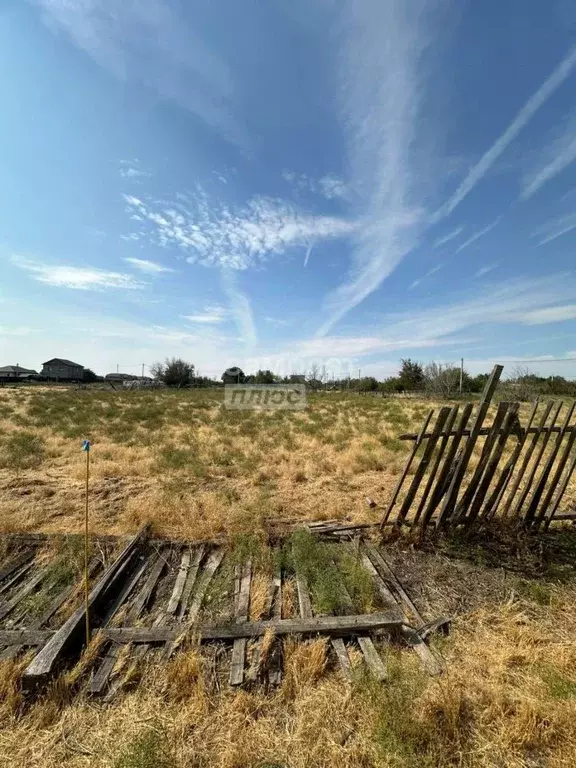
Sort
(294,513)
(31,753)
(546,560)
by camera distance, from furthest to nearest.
Result: 1. (294,513)
2. (546,560)
3. (31,753)

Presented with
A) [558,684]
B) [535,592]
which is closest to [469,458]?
[535,592]

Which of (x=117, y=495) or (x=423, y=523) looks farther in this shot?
(x=117, y=495)

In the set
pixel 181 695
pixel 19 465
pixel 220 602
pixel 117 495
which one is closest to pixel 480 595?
pixel 220 602

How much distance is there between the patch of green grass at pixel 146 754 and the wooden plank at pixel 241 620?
57 centimetres

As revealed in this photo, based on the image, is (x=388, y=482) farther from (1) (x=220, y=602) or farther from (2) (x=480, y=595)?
(1) (x=220, y=602)

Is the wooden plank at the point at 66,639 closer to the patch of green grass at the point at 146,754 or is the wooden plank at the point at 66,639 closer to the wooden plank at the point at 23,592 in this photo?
the wooden plank at the point at 23,592

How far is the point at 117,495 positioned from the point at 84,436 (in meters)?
6.26

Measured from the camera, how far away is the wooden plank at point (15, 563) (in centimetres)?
377

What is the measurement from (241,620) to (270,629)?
291 millimetres

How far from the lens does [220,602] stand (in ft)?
11.0

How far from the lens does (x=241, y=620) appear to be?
300cm

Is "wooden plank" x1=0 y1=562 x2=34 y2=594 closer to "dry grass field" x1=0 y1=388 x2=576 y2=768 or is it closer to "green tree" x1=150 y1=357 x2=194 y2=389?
"dry grass field" x1=0 y1=388 x2=576 y2=768

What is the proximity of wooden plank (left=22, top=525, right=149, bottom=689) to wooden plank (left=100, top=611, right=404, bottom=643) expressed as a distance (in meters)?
0.22

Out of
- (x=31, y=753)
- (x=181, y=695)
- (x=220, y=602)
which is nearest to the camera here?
(x=31, y=753)
